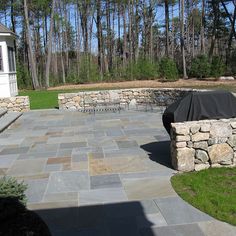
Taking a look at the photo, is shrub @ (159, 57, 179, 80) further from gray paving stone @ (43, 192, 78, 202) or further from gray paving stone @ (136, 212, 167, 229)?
gray paving stone @ (136, 212, 167, 229)

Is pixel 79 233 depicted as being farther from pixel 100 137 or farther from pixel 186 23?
pixel 186 23

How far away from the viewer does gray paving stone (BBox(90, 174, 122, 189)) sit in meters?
5.02

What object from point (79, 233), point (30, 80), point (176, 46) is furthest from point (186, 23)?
point (79, 233)

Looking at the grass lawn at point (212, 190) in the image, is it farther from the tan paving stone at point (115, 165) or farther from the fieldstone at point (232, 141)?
the tan paving stone at point (115, 165)

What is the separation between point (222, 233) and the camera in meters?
3.49

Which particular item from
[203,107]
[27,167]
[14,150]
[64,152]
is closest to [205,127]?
[203,107]

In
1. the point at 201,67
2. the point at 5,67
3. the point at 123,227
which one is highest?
the point at 5,67

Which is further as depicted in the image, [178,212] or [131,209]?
[131,209]

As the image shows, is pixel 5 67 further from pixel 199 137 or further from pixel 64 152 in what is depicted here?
pixel 199 137

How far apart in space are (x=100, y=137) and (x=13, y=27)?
84.5 feet

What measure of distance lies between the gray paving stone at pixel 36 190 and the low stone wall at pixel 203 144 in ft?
7.09

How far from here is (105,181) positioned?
17.2ft

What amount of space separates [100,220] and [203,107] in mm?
3291

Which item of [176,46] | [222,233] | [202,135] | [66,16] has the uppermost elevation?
[66,16]
